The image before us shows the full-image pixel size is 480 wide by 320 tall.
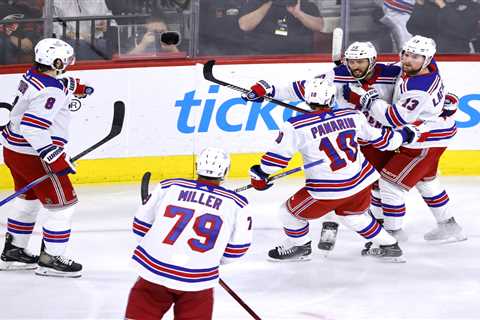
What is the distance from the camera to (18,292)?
491 centimetres

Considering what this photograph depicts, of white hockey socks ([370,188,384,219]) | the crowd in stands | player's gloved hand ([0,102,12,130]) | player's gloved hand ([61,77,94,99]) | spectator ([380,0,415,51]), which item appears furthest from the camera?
spectator ([380,0,415,51])

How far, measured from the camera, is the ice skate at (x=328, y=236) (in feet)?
18.0

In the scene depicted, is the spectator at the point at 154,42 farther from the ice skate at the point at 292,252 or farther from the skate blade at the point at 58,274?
the skate blade at the point at 58,274

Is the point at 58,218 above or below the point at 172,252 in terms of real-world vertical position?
below

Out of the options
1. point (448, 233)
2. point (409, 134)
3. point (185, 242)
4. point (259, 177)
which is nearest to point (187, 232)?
point (185, 242)

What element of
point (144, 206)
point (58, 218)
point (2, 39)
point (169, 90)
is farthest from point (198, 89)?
point (144, 206)

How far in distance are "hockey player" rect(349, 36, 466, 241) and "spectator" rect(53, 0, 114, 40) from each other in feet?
6.55

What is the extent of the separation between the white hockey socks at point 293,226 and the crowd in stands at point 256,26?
1.99 metres

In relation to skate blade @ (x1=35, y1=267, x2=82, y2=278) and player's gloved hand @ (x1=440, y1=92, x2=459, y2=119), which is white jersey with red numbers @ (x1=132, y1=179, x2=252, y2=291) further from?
player's gloved hand @ (x1=440, y1=92, x2=459, y2=119)

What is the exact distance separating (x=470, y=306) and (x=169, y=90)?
2.77m

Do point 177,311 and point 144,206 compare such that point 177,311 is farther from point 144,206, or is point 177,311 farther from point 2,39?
point 2,39

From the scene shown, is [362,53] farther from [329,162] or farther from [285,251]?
[285,251]

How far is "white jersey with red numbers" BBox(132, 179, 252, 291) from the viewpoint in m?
3.65

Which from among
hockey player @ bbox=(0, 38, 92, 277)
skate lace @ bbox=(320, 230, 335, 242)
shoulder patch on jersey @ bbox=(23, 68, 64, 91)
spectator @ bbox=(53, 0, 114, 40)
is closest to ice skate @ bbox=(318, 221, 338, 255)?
skate lace @ bbox=(320, 230, 335, 242)
